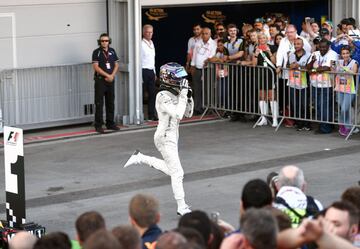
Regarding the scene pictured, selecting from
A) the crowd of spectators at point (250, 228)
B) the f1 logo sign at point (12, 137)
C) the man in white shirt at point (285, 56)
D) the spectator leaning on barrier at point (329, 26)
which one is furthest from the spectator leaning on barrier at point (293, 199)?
the spectator leaning on barrier at point (329, 26)

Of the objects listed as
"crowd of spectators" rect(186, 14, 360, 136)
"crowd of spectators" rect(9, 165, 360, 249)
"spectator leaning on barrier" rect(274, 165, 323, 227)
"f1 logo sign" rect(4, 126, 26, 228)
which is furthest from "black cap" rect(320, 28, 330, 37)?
"spectator leaning on barrier" rect(274, 165, 323, 227)

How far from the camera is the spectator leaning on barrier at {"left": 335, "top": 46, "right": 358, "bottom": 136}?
16.1 m

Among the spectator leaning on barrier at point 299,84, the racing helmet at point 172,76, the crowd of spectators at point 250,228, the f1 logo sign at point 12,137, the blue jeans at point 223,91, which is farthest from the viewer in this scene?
the blue jeans at point 223,91

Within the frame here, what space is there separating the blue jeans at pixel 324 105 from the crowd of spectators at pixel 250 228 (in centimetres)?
886

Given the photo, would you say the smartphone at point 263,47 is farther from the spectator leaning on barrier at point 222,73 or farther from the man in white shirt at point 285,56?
the spectator leaning on barrier at point 222,73

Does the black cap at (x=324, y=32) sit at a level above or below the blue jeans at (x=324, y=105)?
above

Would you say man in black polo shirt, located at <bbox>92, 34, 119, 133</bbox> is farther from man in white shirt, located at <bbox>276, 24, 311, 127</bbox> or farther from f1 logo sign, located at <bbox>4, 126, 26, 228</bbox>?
f1 logo sign, located at <bbox>4, 126, 26, 228</bbox>

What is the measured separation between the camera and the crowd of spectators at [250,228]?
521 centimetres

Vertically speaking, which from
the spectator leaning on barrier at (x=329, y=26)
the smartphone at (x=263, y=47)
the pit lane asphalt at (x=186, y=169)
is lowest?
the pit lane asphalt at (x=186, y=169)

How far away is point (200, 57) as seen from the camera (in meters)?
18.7

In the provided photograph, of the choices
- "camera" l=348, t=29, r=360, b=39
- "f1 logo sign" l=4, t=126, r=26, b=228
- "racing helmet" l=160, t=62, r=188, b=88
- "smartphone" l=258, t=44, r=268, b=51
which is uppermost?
"camera" l=348, t=29, r=360, b=39

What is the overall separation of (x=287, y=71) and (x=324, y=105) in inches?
39.9

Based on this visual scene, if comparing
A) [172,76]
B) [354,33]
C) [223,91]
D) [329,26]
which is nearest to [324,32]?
[354,33]

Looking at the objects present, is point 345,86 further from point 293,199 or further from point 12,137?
point 293,199
